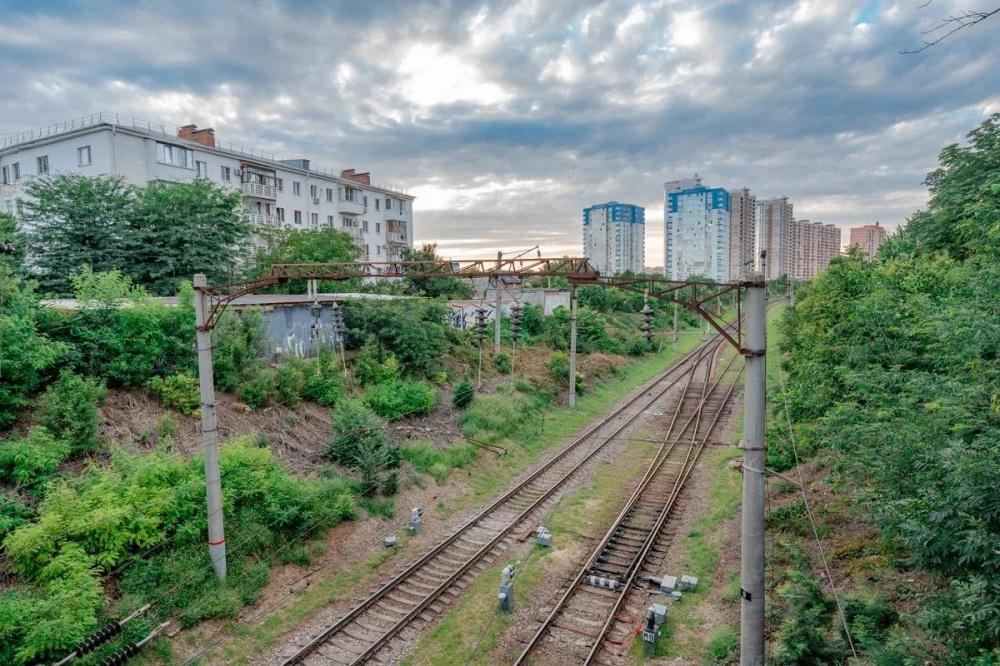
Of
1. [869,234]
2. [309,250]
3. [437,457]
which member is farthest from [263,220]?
[869,234]

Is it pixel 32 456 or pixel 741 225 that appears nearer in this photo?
pixel 32 456

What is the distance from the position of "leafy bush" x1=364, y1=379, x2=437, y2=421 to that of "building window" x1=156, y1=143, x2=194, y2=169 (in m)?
23.4

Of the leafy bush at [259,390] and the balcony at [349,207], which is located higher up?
the balcony at [349,207]

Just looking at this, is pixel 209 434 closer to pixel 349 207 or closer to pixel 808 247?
pixel 349 207

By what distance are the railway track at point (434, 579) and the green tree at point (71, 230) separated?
2115 centimetres

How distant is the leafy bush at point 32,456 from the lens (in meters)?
11.3

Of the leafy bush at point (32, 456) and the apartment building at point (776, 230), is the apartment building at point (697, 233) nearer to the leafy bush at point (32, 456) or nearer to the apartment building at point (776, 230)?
the apartment building at point (776, 230)

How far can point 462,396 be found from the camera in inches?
925

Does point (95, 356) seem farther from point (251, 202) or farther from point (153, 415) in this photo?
point (251, 202)

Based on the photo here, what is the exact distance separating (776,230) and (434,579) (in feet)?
222

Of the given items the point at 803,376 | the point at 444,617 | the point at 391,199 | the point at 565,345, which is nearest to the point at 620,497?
the point at 803,376

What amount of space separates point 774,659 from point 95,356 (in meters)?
16.8

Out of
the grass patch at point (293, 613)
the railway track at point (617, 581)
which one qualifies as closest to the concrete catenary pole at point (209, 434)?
the grass patch at point (293, 613)

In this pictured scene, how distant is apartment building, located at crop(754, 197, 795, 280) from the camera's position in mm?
60578
